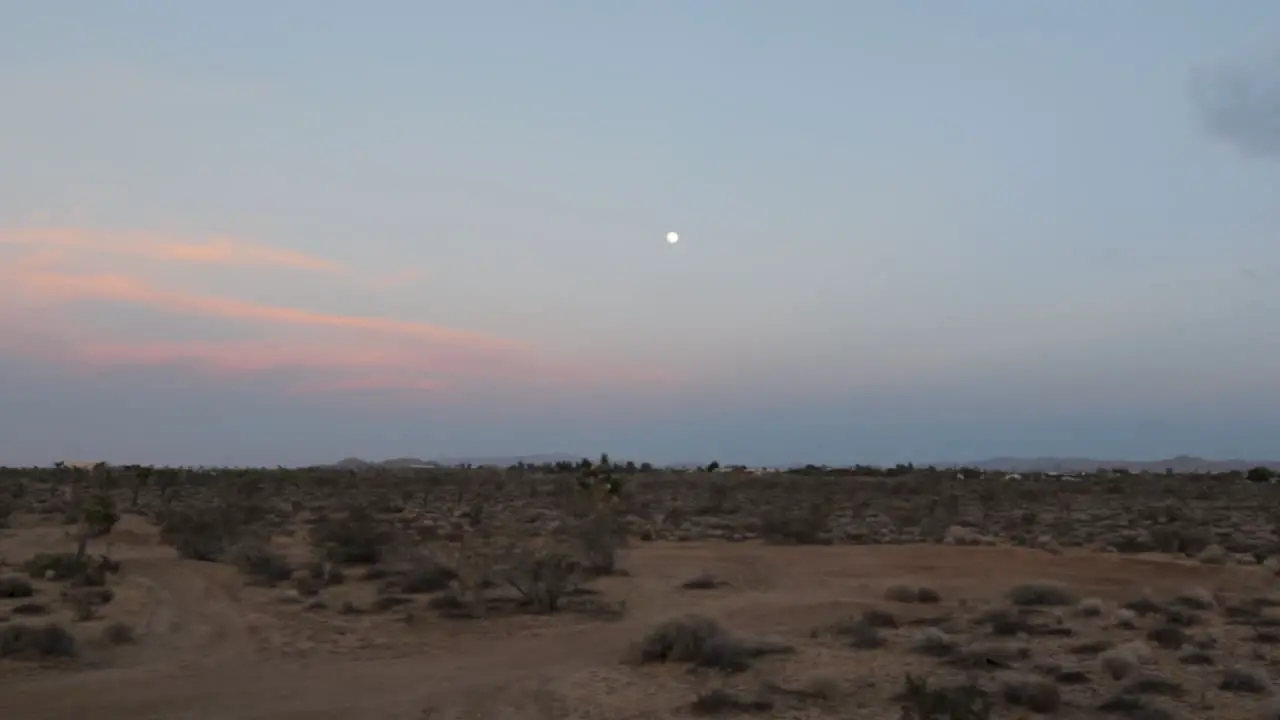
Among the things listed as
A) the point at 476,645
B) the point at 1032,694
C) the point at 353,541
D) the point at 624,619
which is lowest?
the point at 476,645

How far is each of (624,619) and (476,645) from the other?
3421 millimetres

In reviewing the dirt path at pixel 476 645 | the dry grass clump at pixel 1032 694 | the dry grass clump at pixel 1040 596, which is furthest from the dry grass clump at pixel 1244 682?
the dirt path at pixel 476 645

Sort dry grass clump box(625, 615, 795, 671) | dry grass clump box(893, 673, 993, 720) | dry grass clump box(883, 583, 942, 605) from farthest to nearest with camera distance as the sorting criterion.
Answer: dry grass clump box(883, 583, 942, 605) < dry grass clump box(625, 615, 795, 671) < dry grass clump box(893, 673, 993, 720)

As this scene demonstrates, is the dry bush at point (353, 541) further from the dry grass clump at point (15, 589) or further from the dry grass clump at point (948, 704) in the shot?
the dry grass clump at point (948, 704)

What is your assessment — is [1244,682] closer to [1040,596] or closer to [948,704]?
[948,704]

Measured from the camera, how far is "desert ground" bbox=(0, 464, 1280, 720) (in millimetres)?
13531

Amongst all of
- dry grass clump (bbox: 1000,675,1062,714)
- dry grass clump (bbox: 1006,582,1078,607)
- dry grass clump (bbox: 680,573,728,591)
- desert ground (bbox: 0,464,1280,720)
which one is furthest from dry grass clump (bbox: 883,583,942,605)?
dry grass clump (bbox: 1000,675,1062,714)

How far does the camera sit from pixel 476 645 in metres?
17.4

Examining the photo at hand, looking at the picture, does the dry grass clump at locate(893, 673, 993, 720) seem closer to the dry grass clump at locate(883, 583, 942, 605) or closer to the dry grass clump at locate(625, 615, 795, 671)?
the dry grass clump at locate(625, 615, 795, 671)

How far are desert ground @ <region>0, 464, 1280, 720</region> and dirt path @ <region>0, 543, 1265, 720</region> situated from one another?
7 cm

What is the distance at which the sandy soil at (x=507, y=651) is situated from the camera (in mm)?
13375

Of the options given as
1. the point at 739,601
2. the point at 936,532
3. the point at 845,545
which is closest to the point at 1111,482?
the point at 936,532

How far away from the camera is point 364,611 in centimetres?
2008

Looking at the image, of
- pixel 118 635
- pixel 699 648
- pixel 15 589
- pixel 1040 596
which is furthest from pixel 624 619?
pixel 15 589
